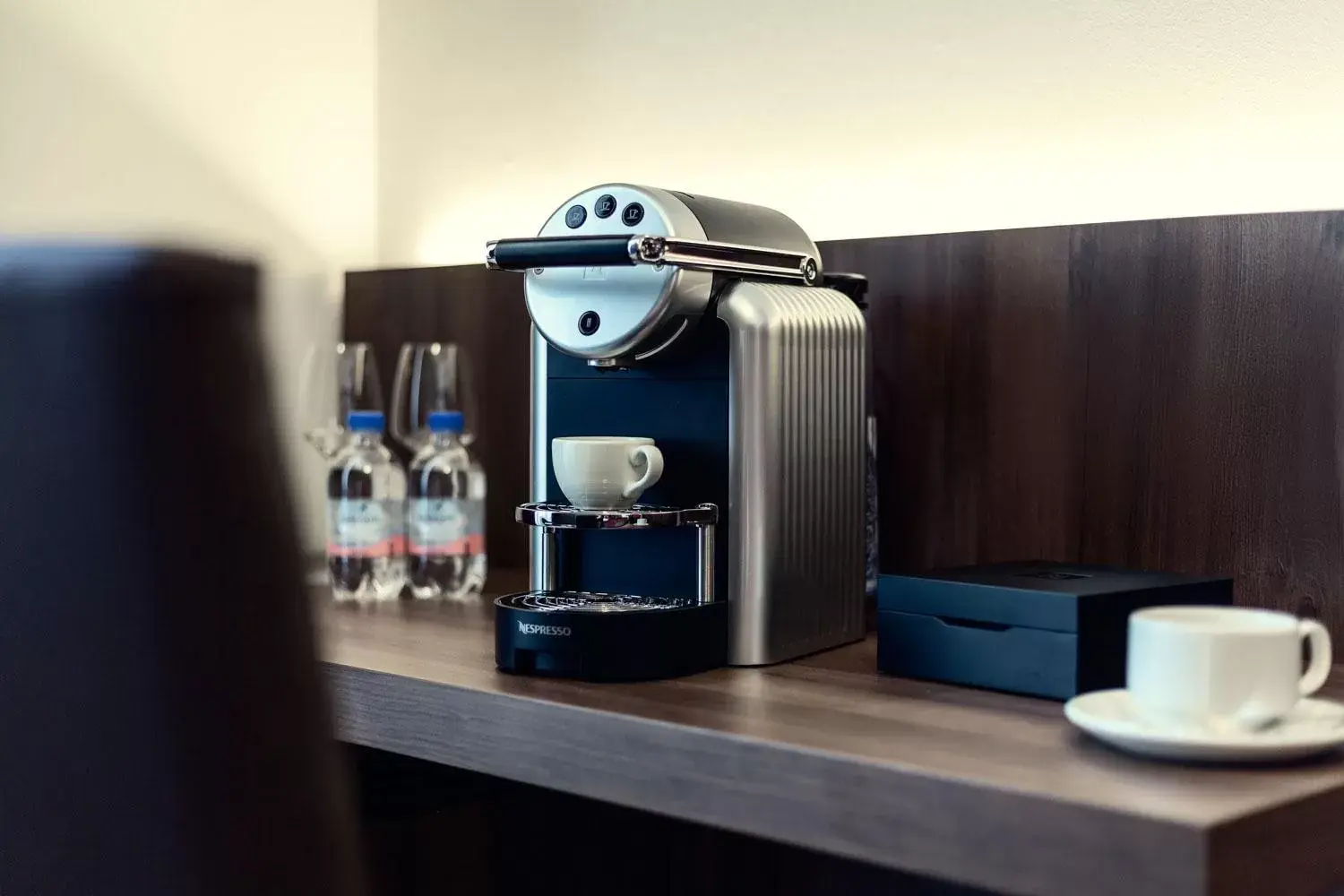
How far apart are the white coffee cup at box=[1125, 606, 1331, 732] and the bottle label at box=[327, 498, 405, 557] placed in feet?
3.11

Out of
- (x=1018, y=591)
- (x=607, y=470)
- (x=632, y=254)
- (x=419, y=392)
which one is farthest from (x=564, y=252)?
(x=419, y=392)

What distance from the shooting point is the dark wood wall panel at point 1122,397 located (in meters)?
1.26

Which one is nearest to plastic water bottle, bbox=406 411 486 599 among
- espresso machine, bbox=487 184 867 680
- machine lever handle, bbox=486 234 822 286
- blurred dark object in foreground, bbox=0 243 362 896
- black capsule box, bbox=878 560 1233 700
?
espresso machine, bbox=487 184 867 680

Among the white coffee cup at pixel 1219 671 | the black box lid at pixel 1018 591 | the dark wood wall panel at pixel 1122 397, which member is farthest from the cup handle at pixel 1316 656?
the dark wood wall panel at pixel 1122 397

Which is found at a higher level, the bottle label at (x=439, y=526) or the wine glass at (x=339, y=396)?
the wine glass at (x=339, y=396)

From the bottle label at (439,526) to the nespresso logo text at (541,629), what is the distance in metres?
0.49

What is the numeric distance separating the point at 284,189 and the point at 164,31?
0.84ft

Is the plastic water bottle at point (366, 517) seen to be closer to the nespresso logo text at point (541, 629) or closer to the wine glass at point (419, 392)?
the wine glass at point (419, 392)

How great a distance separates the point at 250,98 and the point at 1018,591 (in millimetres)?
1337

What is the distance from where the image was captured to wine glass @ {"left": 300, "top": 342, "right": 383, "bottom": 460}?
1825 millimetres

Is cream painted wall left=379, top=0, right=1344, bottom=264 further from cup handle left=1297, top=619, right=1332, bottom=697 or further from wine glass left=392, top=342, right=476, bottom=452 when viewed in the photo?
cup handle left=1297, top=619, right=1332, bottom=697

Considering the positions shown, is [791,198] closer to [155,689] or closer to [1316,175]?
[1316,175]

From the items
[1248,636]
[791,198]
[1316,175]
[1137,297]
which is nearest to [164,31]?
[791,198]

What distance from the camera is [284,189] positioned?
203 cm
